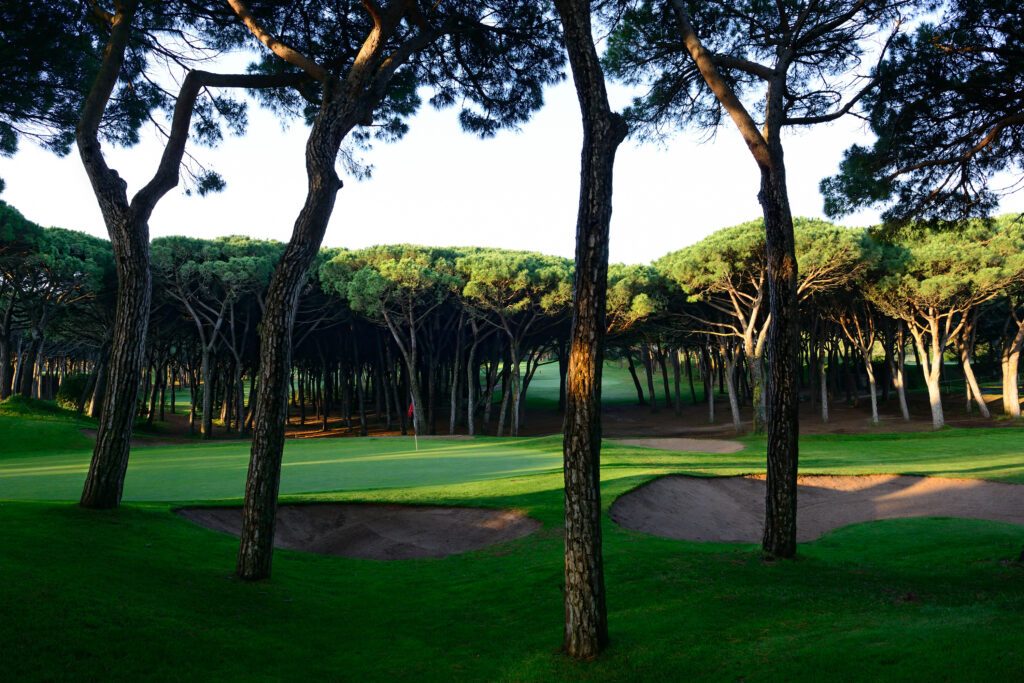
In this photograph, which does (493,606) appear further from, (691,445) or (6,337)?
(6,337)

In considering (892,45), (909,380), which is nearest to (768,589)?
(892,45)

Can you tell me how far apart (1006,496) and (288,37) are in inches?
660

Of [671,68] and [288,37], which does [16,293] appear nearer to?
[288,37]

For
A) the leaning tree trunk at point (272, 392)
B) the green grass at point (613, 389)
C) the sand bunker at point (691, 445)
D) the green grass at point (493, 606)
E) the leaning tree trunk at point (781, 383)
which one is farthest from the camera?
the green grass at point (613, 389)

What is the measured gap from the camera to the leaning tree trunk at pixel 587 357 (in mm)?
5695

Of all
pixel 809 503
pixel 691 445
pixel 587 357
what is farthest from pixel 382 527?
pixel 691 445

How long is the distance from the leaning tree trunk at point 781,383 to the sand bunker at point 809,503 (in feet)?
11.2

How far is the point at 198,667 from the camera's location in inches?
206

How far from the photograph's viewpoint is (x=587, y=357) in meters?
5.86

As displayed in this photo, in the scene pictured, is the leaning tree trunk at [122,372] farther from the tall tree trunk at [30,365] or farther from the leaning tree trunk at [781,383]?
the tall tree trunk at [30,365]

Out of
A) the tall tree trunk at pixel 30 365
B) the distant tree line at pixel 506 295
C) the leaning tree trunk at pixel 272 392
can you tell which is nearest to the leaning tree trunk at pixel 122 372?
Answer: the leaning tree trunk at pixel 272 392

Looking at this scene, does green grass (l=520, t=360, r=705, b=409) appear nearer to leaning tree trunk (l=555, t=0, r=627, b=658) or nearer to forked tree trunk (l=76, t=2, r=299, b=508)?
forked tree trunk (l=76, t=2, r=299, b=508)

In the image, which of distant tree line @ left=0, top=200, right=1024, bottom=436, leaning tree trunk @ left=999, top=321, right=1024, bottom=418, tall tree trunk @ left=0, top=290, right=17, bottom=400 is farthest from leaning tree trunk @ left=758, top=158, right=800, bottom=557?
tall tree trunk @ left=0, top=290, right=17, bottom=400

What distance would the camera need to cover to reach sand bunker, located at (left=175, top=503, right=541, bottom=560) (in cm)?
1087
